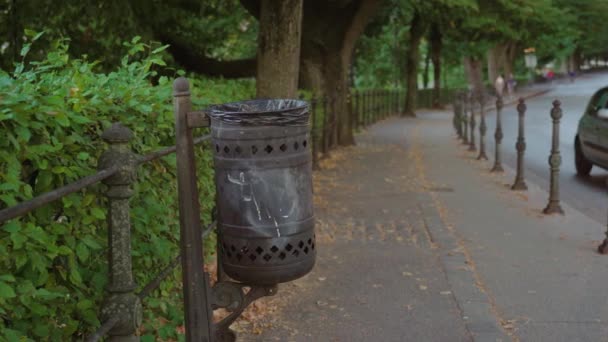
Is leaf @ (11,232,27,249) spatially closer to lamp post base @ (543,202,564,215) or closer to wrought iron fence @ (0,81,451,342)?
wrought iron fence @ (0,81,451,342)

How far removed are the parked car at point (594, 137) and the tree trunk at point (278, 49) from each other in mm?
4911

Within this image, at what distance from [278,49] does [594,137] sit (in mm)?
5291

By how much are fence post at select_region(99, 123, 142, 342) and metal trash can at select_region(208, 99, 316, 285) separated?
25.8 inches

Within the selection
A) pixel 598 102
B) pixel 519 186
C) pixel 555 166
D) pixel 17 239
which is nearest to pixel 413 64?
pixel 598 102

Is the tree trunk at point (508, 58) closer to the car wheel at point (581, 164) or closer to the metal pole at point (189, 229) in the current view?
the car wheel at point (581, 164)

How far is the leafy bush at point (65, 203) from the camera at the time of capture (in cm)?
263

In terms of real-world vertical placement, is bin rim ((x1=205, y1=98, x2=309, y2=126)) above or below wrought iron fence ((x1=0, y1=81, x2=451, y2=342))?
above

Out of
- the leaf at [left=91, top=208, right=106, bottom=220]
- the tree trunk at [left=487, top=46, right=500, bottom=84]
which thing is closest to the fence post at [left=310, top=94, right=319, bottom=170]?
the leaf at [left=91, top=208, right=106, bottom=220]

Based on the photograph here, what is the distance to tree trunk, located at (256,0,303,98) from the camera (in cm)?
1070

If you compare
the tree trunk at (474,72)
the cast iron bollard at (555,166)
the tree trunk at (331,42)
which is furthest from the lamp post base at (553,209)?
the tree trunk at (474,72)

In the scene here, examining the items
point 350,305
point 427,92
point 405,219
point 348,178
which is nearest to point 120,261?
point 350,305

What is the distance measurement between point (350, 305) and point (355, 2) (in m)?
13.1

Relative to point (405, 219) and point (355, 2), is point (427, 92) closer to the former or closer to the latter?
point (355, 2)

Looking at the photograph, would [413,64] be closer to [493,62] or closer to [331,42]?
[493,62]
